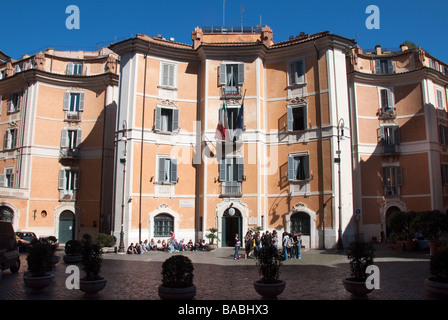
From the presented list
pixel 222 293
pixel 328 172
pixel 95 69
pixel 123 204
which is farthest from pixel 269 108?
pixel 222 293

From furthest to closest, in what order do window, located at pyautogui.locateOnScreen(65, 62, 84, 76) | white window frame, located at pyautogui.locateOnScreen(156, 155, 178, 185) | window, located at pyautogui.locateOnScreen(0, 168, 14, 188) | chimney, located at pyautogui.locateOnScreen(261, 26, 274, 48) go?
window, located at pyautogui.locateOnScreen(65, 62, 84, 76)
window, located at pyautogui.locateOnScreen(0, 168, 14, 188)
chimney, located at pyautogui.locateOnScreen(261, 26, 274, 48)
white window frame, located at pyautogui.locateOnScreen(156, 155, 178, 185)

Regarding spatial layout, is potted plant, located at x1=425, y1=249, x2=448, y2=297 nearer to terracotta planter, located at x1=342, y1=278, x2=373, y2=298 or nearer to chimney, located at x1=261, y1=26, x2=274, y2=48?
terracotta planter, located at x1=342, y1=278, x2=373, y2=298

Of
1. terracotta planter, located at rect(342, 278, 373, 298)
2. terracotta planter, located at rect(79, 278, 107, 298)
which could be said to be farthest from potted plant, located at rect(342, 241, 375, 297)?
terracotta planter, located at rect(79, 278, 107, 298)

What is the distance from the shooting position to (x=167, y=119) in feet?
99.2

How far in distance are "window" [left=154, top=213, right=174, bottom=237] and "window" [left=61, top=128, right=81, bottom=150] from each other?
39.1 feet

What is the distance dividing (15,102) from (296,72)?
85.1 ft

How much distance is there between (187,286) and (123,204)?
19.1 m

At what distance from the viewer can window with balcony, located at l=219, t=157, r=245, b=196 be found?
94.1ft

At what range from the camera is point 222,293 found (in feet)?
38.8

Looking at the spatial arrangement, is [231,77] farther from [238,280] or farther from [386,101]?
[238,280]

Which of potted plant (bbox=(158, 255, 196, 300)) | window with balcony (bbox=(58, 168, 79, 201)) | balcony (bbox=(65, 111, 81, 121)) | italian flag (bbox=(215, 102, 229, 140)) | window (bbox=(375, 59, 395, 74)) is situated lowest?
potted plant (bbox=(158, 255, 196, 300))

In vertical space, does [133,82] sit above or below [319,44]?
below

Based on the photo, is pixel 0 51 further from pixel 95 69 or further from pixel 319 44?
pixel 319 44

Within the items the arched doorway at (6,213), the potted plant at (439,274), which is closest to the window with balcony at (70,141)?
the arched doorway at (6,213)
